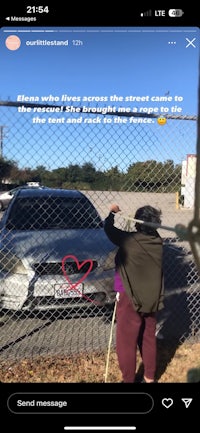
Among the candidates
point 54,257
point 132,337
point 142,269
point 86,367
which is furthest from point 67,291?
point 142,269

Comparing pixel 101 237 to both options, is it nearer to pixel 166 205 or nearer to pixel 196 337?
pixel 166 205

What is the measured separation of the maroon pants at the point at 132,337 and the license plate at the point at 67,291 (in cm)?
79

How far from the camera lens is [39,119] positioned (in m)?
2.28

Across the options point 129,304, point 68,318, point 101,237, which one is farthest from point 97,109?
point 68,318

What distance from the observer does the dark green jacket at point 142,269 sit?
2.53 m

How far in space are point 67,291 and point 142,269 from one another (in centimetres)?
115

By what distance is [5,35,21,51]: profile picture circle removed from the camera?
1.88 metres

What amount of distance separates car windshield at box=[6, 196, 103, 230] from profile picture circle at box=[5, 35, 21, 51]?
182 cm

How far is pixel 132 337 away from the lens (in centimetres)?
274
